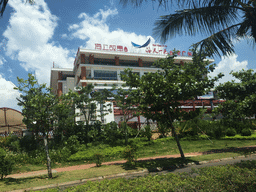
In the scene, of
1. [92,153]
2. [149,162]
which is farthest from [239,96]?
[92,153]

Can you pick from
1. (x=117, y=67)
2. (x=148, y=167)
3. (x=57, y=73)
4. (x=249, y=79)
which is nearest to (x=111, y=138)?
(x=148, y=167)

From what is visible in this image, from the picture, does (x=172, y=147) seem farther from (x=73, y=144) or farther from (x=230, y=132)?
(x=73, y=144)

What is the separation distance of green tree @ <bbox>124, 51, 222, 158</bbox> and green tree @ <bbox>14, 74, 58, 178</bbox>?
385 centimetres

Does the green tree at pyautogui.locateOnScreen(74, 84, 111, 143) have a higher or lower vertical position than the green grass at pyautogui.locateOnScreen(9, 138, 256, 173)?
higher

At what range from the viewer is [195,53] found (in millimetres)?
6211

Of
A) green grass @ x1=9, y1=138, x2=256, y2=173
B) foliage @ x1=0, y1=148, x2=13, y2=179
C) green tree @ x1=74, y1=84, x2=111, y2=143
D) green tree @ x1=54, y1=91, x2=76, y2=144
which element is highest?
green tree @ x1=74, y1=84, x2=111, y2=143

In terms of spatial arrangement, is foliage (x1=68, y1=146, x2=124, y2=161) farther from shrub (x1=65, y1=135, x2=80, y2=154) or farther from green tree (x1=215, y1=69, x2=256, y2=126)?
green tree (x1=215, y1=69, x2=256, y2=126)

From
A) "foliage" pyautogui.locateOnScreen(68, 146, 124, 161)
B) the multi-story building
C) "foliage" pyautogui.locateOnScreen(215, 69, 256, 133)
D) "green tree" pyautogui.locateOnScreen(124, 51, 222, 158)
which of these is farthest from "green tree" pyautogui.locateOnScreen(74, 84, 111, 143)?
the multi-story building

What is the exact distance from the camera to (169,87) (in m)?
9.05

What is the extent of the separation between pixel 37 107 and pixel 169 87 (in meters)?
5.93

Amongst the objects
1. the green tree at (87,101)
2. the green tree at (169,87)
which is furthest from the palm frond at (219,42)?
the green tree at (87,101)

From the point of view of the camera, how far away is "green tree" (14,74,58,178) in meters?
7.55

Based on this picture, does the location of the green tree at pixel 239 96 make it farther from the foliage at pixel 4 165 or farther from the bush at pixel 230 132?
the foliage at pixel 4 165

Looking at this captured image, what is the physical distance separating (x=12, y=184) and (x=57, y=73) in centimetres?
3910
